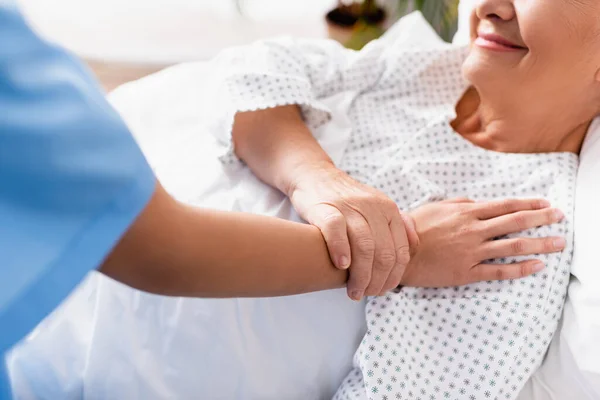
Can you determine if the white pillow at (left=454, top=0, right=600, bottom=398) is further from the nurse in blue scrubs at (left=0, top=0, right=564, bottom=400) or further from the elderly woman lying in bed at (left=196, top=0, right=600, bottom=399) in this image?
the nurse in blue scrubs at (left=0, top=0, right=564, bottom=400)

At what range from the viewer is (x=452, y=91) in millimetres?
1532

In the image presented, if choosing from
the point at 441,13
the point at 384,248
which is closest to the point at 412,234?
the point at 384,248

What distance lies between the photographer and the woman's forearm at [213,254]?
723 millimetres

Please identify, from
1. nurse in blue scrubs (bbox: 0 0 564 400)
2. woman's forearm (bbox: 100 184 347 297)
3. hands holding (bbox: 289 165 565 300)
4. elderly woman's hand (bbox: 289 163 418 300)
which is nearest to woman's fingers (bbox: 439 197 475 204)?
hands holding (bbox: 289 165 565 300)

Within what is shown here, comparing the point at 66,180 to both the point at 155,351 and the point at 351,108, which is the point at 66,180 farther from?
the point at 351,108

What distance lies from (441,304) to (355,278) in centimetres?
20

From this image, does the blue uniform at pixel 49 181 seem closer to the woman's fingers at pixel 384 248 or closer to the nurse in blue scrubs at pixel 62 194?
the nurse in blue scrubs at pixel 62 194

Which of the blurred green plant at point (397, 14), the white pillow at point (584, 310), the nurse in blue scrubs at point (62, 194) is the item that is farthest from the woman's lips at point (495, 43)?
the blurred green plant at point (397, 14)

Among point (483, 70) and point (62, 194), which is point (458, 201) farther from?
point (62, 194)

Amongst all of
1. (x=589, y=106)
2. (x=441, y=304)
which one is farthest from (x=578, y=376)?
(x=589, y=106)

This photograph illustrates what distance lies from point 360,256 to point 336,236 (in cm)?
6

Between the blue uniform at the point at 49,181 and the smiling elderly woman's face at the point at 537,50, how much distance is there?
0.86m

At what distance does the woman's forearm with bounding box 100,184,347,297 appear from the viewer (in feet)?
2.37

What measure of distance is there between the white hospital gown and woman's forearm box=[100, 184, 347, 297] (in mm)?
229
